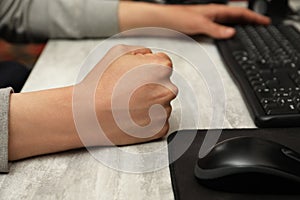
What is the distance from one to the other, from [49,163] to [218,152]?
0.22 meters

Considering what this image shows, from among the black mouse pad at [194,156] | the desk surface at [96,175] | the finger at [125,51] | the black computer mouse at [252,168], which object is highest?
the black computer mouse at [252,168]

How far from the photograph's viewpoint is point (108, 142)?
0.60 meters

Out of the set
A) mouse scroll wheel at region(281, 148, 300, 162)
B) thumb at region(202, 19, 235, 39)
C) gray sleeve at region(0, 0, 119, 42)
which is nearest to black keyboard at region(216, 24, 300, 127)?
thumb at region(202, 19, 235, 39)

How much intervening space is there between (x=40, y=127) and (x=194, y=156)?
0.20m

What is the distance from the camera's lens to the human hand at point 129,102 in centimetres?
60

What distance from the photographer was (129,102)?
598 millimetres

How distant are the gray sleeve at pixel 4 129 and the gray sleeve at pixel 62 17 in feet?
1.44

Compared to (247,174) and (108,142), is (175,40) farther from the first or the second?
(247,174)

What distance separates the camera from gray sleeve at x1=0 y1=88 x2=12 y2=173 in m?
0.55

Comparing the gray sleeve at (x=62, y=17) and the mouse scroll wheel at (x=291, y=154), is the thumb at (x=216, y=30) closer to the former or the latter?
the gray sleeve at (x=62, y=17)

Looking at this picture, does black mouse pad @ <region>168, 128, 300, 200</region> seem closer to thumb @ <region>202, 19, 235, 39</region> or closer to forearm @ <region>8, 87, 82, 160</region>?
forearm @ <region>8, 87, 82, 160</region>

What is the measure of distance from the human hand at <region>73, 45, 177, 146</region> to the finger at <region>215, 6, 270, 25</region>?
439mm

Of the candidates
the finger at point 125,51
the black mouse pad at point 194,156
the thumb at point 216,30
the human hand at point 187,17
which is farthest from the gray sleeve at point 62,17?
the black mouse pad at point 194,156

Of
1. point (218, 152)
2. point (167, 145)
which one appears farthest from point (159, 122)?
point (218, 152)
